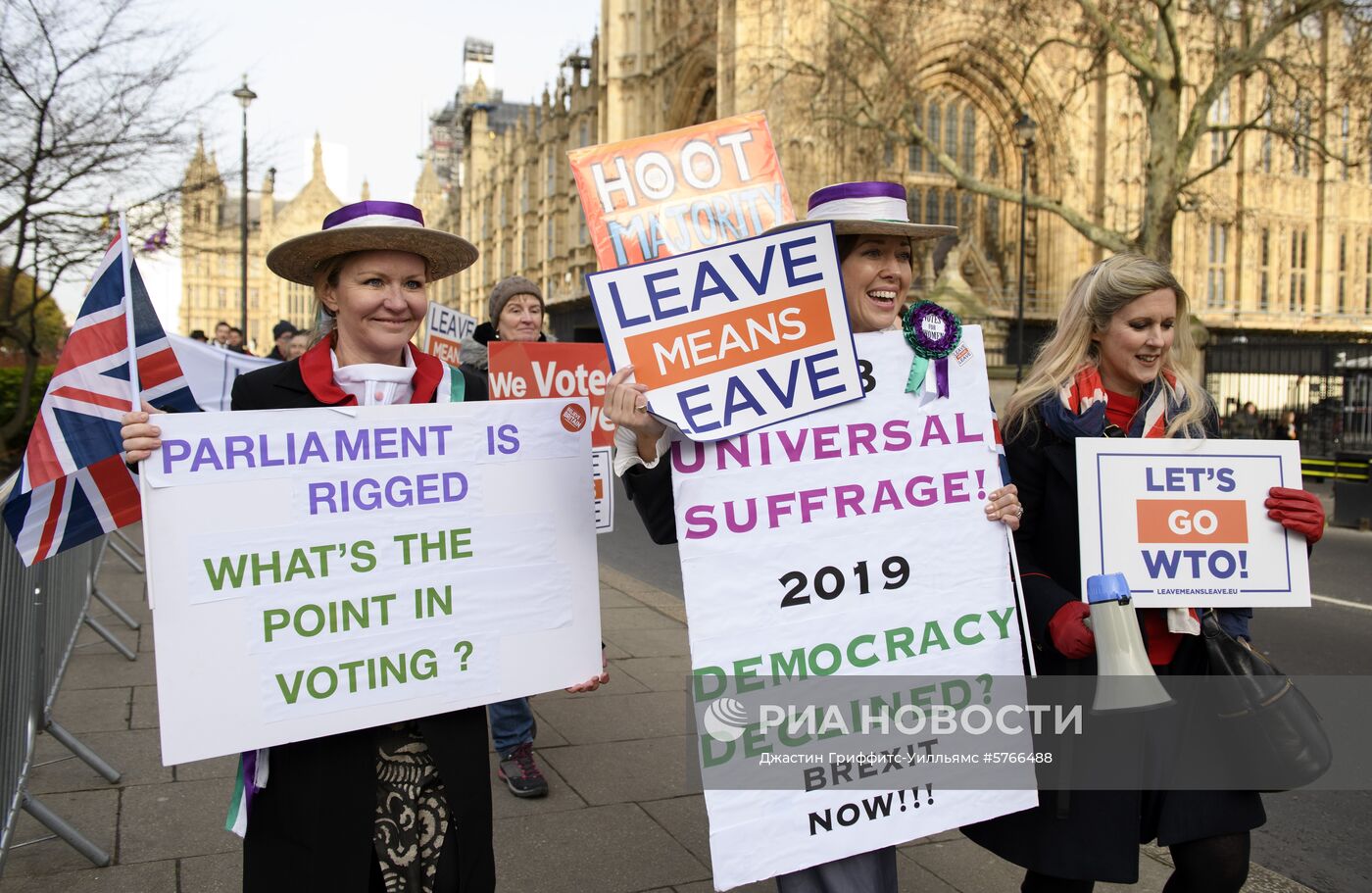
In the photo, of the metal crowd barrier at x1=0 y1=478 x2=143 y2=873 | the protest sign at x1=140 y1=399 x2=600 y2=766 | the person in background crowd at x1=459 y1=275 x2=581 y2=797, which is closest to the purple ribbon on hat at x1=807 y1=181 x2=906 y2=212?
the protest sign at x1=140 y1=399 x2=600 y2=766

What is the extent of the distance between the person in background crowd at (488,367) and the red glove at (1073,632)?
8.23 feet

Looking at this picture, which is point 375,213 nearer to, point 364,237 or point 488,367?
point 364,237

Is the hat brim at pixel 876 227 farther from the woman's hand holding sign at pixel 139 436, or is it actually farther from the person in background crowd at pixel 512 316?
the person in background crowd at pixel 512 316

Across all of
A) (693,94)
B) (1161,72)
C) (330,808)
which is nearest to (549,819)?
(330,808)

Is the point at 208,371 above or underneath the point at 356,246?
above

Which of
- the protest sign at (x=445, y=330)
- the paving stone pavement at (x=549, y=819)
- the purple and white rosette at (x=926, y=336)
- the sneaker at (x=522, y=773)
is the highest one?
the protest sign at (x=445, y=330)

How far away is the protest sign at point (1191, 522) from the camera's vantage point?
2.68 metres

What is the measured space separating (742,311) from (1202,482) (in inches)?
50.3

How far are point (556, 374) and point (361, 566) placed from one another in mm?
3047

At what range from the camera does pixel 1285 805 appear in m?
4.78

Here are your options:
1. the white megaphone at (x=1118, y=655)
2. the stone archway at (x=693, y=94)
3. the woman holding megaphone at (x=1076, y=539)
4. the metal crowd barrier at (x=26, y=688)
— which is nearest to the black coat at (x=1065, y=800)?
the woman holding megaphone at (x=1076, y=539)

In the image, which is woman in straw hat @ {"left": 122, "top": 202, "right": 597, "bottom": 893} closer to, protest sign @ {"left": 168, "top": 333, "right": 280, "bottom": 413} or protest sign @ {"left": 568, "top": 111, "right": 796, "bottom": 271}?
protest sign @ {"left": 568, "top": 111, "right": 796, "bottom": 271}

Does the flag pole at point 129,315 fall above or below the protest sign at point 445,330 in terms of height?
Result: below

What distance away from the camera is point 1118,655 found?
7.77 ft
